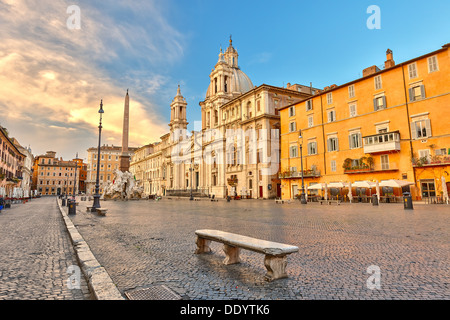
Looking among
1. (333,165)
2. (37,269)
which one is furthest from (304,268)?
(333,165)

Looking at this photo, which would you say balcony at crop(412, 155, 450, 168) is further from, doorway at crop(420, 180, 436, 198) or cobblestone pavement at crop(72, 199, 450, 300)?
cobblestone pavement at crop(72, 199, 450, 300)

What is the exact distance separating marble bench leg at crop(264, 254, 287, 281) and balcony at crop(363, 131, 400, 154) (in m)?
26.3

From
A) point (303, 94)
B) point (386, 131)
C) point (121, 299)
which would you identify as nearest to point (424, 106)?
point (386, 131)

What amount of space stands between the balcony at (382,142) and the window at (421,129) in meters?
1.31

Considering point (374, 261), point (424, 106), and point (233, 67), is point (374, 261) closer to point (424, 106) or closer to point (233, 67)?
point (424, 106)

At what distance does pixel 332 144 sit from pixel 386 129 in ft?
20.7

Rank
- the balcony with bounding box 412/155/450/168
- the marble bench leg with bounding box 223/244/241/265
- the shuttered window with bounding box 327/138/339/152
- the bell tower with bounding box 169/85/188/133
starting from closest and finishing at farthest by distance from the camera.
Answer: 1. the marble bench leg with bounding box 223/244/241/265
2. the balcony with bounding box 412/155/450/168
3. the shuttered window with bounding box 327/138/339/152
4. the bell tower with bounding box 169/85/188/133

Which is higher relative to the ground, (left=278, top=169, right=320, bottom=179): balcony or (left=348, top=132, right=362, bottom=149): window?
(left=348, top=132, right=362, bottom=149): window

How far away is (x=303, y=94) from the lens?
46.8 meters

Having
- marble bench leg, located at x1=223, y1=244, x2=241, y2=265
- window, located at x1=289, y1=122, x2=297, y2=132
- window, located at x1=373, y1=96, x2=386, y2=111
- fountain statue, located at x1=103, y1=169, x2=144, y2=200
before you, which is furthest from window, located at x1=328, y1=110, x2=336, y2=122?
marble bench leg, located at x1=223, y1=244, x2=241, y2=265

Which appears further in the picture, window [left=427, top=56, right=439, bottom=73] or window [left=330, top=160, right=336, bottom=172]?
window [left=330, top=160, right=336, bottom=172]

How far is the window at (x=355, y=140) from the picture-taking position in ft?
96.4

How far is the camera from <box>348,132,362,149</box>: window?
29.4 metres
